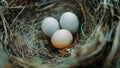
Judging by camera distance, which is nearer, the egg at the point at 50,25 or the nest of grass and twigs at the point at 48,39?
the nest of grass and twigs at the point at 48,39

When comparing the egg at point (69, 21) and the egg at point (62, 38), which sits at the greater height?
the egg at point (69, 21)

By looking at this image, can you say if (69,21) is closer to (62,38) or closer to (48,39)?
(62,38)

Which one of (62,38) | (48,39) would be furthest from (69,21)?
(48,39)

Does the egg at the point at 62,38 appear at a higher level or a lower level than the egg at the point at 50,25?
lower

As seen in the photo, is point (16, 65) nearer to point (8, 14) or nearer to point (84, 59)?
point (84, 59)

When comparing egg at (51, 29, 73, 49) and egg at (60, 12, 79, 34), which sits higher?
egg at (60, 12, 79, 34)

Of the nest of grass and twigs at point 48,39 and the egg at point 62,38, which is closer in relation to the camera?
the nest of grass and twigs at point 48,39
